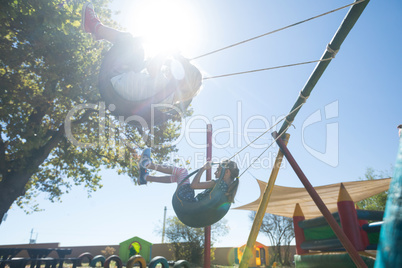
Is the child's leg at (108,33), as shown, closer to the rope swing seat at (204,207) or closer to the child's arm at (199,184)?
the child's arm at (199,184)

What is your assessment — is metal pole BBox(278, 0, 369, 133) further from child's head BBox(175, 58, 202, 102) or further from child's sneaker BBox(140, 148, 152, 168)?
child's sneaker BBox(140, 148, 152, 168)

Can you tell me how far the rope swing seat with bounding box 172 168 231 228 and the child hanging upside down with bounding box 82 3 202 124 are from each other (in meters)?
1.27

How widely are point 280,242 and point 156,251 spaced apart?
390 inches

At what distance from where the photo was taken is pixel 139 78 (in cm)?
317

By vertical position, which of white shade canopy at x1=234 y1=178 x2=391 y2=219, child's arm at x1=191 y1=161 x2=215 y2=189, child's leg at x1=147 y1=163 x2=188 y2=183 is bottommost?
child's arm at x1=191 y1=161 x2=215 y2=189

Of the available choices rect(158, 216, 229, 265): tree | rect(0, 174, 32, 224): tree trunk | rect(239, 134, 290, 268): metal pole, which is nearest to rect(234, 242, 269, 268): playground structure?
rect(158, 216, 229, 265): tree

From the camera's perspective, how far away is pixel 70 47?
7512 millimetres

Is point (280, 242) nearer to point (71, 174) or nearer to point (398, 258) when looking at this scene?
point (71, 174)

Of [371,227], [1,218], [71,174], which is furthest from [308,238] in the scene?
[71,174]

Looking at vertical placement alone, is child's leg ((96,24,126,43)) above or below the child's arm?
above


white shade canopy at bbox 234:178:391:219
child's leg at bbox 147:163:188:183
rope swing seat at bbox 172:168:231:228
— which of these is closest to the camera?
rope swing seat at bbox 172:168:231:228

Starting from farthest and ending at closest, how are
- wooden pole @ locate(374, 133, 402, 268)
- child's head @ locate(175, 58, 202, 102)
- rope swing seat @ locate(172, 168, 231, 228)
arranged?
rope swing seat @ locate(172, 168, 231, 228)
child's head @ locate(175, 58, 202, 102)
wooden pole @ locate(374, 133, 402, 268)

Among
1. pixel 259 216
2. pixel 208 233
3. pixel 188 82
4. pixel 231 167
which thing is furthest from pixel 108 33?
pixel 208 233

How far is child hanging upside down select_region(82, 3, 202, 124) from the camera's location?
3172mm
